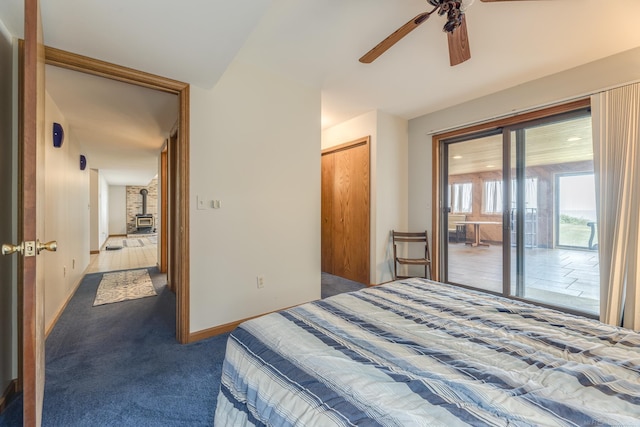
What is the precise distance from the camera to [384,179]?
3.73 meters

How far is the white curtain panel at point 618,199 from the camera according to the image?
7.21ft

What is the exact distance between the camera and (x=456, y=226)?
3658mm

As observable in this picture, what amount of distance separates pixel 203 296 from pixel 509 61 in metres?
3.40

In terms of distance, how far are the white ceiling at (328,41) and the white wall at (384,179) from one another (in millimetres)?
637

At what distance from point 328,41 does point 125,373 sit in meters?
2.80

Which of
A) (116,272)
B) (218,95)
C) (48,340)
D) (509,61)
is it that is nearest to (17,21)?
(218,95)

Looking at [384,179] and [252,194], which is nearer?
[252,194]

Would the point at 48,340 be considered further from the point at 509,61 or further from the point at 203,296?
the point at 509,61

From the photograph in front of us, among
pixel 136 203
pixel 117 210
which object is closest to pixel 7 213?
pixel 117 210

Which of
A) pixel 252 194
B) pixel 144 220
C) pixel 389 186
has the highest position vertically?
pixel 389 186

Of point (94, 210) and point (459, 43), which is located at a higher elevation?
point (459, 43)

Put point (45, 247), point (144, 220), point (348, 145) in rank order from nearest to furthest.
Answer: point (45, 247) → point (348, 145) → point (144, 220)

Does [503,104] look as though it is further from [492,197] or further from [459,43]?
[459,43]

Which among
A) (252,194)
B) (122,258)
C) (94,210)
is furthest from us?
(94,210)
